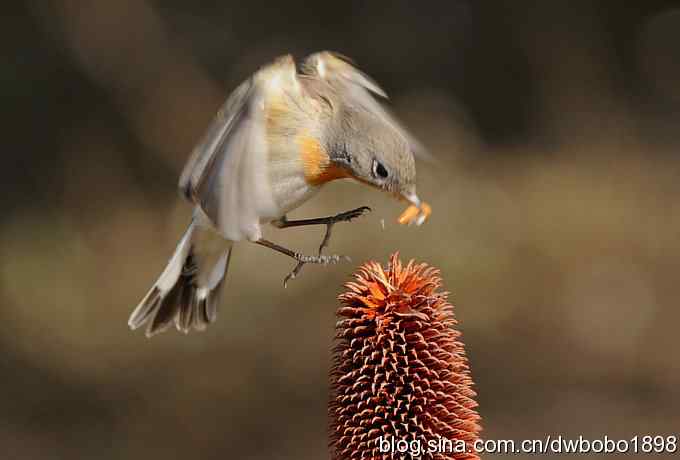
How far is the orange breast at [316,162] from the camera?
271 centimetres

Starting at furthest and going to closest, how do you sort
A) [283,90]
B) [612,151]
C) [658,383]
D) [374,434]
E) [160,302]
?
[612,151]
[658,383]
[160,302]
[283,90]
[374,434]

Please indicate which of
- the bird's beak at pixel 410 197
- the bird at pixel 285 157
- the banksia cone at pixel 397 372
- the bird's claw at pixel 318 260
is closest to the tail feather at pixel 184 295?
the bird at pixel 285 157

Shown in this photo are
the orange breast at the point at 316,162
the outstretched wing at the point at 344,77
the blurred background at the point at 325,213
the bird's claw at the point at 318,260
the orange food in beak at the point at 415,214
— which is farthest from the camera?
the blurred background at the point at 325,213

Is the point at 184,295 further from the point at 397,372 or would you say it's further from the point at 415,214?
the point at 397,372

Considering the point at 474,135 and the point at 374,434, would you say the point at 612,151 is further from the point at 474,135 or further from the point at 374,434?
the point at 374,434

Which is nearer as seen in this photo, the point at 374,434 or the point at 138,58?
the point at 374,434

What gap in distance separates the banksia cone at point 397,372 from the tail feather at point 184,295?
1.19 m

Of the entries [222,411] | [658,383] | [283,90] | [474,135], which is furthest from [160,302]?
[474,135]

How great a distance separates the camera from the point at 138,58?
6.60 m

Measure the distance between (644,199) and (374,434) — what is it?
198 inches

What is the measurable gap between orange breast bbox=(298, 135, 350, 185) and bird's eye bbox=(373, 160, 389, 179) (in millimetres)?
134

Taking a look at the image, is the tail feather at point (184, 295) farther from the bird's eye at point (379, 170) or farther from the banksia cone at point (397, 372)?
the banksia cone at point (397, 372)

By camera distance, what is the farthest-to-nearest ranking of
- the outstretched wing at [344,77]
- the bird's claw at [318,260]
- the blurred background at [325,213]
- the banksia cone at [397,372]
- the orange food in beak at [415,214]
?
1. the blurred background at [325,213]
2. the outstretched wing at [344,77]
3. the bird's claw at [318,260]
4. the orange food in beak at [415,214]
5. the banksia cone at [397,372]

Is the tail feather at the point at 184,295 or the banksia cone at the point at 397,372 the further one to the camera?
the tail feather at the point at 184,295
